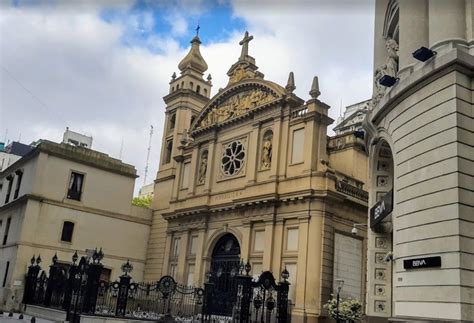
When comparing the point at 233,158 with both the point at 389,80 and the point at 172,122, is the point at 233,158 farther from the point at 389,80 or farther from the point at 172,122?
the point at 389,80

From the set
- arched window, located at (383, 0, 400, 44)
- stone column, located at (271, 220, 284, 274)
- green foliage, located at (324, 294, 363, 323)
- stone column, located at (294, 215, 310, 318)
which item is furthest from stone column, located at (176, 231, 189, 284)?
arched window, located at (383, 0, 400, 44)

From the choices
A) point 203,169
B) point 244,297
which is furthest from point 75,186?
point 244,297


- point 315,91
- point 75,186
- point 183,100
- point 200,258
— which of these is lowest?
point 200,258

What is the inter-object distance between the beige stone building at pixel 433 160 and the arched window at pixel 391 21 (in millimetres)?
2264

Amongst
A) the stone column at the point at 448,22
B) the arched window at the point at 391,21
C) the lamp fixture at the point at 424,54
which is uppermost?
the arched window at the point at 391,21

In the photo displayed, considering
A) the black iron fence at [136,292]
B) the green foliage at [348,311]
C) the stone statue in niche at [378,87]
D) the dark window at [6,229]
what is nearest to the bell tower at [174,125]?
the dark window at [6,229]

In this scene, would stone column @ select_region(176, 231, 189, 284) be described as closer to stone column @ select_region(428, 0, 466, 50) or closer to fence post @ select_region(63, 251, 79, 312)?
fence post @ select_region(63, 251, 79, 312)

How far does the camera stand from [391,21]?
62.3 feet

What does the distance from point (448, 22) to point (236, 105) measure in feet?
72.4

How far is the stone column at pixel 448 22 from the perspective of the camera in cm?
1383

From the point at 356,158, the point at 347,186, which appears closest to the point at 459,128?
the point at 347,186

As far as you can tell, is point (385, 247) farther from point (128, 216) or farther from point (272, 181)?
point (128, 216)

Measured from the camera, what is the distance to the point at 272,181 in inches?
1194

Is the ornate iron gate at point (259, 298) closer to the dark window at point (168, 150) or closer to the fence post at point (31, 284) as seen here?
the fence post at point (31, 284)
